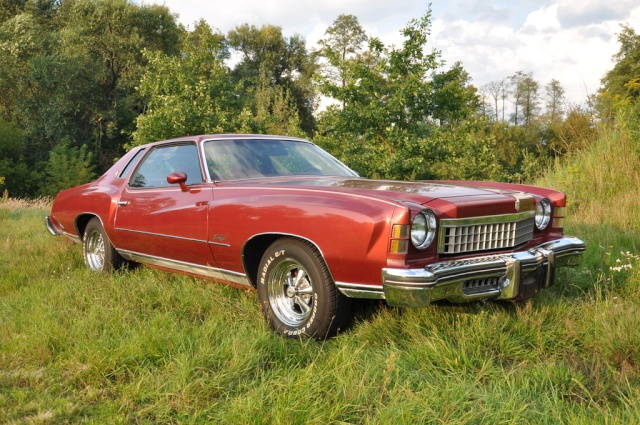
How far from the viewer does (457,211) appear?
3.49m

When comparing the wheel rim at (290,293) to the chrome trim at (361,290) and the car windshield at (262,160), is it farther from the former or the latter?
the car windshield at (262,160)

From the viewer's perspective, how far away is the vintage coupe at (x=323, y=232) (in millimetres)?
3350

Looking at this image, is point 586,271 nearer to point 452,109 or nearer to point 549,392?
point 549,392

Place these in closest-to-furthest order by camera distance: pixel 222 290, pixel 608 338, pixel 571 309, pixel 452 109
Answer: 1. pixel 608 338
2. pixel 571 309
3. pixel 222 290
4. pixel 452 109

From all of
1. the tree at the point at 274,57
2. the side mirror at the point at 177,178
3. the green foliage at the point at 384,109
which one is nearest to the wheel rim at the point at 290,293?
the side mirror at the point at 177,178

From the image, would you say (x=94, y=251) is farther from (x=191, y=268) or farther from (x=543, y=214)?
(x=543, y=214)

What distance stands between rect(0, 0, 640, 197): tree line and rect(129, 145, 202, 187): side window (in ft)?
21.5

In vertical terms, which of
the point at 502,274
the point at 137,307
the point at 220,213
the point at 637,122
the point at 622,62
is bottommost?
the point at 137,307

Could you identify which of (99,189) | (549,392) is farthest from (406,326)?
(99,189)

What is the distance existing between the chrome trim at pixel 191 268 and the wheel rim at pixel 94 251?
0.56 m

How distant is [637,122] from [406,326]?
6506 mm

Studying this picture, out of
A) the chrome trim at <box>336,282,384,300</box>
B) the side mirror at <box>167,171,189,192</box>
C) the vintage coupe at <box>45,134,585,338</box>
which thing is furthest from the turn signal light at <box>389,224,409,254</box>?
the side mirror at <box>167,171,189,192</box>

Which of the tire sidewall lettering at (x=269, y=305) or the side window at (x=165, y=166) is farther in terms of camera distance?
the side window at (x=165, y=166)

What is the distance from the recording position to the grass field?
266cm
